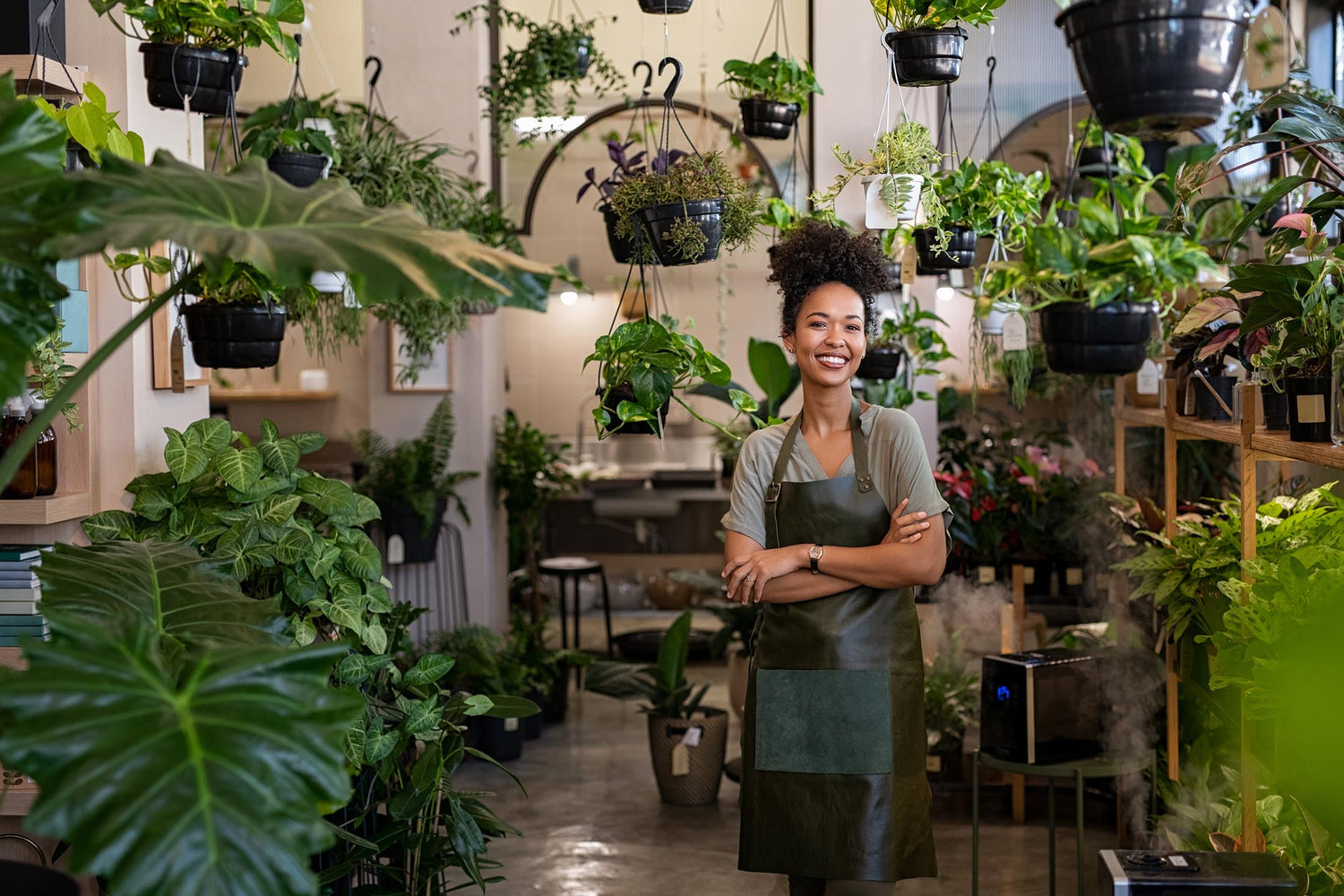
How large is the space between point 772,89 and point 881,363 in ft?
3.16

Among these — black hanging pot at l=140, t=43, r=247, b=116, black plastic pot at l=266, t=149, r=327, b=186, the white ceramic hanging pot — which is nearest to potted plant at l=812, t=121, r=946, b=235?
the white ceramic hanging pot

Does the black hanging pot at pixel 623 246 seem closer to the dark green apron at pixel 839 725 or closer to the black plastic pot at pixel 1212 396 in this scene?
the dark green apron at pixel 839 725

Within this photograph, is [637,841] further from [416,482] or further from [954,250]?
[954,250]

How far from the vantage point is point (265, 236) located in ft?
4.47

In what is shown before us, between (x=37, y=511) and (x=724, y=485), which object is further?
(x=724, y=485)

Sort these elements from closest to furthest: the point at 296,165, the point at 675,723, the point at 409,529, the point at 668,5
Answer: the point at 296,165
the point at 668,5
the point at 675,723
the point at 409,529

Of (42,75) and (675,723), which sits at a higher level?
(42,75)

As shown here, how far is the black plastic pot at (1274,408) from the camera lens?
2754mm

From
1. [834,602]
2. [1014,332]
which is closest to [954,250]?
[1014,332]

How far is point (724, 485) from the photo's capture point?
5727 mm

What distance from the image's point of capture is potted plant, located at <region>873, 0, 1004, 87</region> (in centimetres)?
252

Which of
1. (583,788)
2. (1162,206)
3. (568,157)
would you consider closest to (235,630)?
(583,788)

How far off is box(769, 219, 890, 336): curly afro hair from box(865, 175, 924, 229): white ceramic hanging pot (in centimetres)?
16

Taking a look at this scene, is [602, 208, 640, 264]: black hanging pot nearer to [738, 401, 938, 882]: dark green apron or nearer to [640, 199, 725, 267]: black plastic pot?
[640, 199, 725, 267]: black plastic pot
